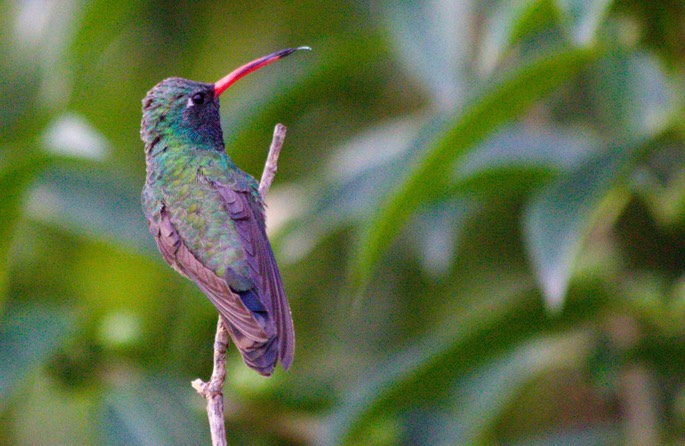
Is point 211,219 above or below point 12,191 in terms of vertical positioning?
below

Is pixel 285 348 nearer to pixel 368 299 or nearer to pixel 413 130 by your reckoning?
pixel 413 130

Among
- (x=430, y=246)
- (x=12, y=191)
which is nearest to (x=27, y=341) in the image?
(x=12, y=191)

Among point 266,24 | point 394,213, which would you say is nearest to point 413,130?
point 394,213

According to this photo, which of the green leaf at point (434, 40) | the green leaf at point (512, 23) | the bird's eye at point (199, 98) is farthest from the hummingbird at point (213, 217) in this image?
the green leaf at point (434, 40)

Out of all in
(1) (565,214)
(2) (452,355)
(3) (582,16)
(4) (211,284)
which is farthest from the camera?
(2) (452,355)

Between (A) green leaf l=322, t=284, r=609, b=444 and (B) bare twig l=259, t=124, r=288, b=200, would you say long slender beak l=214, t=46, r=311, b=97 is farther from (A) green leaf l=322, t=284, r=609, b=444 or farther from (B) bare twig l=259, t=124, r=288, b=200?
(A) green leaf l=322, t=284, r=609, b=444

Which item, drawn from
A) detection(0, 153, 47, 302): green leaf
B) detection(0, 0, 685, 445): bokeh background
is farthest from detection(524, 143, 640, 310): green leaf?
detection(0, 153, 47, 302): green leaf

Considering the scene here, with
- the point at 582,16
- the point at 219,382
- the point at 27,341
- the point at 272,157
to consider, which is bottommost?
the point at 219,382

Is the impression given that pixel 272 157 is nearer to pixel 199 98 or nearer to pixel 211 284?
pixel 199 98
